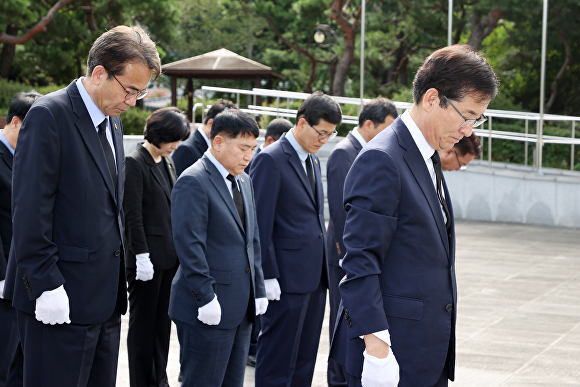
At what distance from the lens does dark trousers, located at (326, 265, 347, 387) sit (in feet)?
13.2

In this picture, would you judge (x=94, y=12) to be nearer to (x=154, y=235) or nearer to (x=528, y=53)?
(x=528, y=53)

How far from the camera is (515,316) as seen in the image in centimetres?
577

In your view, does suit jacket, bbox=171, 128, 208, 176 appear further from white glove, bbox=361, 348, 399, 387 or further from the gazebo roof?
the gazebo roof

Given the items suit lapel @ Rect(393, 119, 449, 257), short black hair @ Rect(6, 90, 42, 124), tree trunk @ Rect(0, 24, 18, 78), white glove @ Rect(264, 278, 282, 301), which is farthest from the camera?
tree trunk @ Rect(0, 24, 18, 78)

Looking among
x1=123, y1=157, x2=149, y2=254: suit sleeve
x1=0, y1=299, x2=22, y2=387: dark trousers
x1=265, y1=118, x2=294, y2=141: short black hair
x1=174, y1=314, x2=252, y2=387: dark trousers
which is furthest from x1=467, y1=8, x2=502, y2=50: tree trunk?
x1=0, y1=299, x2=22, y2=387: dark trousers

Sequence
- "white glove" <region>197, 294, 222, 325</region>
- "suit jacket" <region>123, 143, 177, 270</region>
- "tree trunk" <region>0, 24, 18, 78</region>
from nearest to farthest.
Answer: "white glove" <region>197, 294, 222, 325</region> < "suit jacket" <region>123, 143, 177, 270</region> < "tree trunk" <region>0, 24, 18, 78</region>

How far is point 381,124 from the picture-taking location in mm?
4324

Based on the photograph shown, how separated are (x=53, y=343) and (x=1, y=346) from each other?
1188 millimetres

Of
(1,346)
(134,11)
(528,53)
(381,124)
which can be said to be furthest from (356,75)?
(1,346)

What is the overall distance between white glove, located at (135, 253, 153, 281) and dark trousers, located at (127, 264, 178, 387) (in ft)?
0.38

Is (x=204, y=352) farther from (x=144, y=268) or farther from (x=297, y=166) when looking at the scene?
(x=297, y=166)

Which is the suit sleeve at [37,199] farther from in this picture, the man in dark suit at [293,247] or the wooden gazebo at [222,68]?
the wooden gazebo at [222,68]

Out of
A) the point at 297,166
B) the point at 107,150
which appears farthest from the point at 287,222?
the point at 107,150

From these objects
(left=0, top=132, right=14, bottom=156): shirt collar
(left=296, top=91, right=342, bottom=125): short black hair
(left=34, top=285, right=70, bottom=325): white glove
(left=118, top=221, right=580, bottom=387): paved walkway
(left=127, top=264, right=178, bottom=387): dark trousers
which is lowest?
(left=118, top=221, right=580, bottom=387): paved walkway
